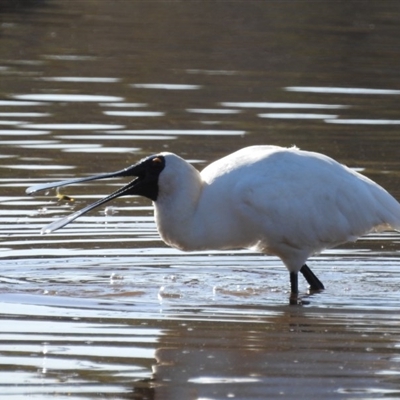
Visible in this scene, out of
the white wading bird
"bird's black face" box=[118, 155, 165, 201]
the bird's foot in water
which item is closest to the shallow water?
the bird's foot in water

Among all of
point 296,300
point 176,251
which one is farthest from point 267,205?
point 176,251

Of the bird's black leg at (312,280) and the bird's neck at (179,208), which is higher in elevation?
the bird's neck at (179,208)

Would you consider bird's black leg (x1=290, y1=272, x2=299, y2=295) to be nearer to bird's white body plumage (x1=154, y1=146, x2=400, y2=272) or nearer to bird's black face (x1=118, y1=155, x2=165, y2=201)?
bird's white body plumage (x1=154, y1=146, x2=400, y2=272)

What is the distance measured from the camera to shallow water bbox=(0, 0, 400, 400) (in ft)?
27.5

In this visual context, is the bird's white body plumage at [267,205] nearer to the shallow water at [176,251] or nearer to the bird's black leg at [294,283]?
the bird's black leg at [294,283]

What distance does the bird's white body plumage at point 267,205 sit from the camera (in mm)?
10438

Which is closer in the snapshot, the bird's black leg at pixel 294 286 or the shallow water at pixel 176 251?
the shallow water at pixel 176 251

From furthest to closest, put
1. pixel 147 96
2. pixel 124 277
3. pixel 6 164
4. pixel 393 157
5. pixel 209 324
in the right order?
pixel 147 96
pixel 393 157
pixel 6 164
pixel 124 277
pixel 209 324

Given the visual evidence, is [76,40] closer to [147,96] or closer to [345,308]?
[147,96]

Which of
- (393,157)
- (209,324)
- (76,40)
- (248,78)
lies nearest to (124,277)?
(209,324)

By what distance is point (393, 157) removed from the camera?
16.3 metres

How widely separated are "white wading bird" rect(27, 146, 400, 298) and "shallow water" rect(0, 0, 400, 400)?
0.40m

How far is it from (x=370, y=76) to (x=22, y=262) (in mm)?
13169

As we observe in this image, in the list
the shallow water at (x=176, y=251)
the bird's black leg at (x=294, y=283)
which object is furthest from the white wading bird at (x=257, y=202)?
the shallow water at (x=176, y=251)
